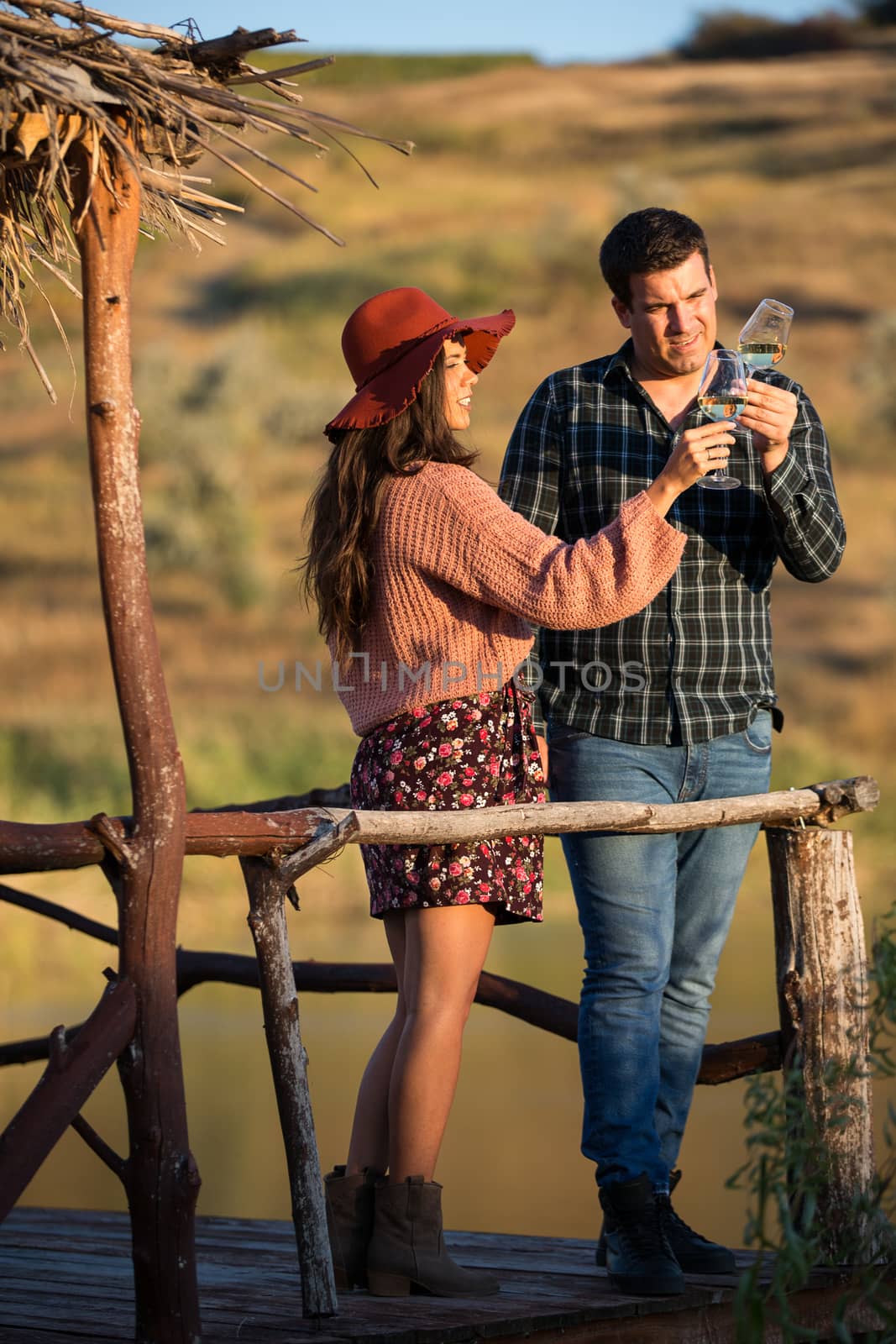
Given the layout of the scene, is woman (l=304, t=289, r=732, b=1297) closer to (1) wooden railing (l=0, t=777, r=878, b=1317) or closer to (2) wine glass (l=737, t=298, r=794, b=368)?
(1) wooden railing (l=0, t=777, r=878, b=1317)

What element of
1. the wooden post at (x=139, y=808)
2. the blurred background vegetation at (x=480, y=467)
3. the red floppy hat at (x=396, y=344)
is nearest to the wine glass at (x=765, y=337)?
the red floppy hat at (x=396, y=344)

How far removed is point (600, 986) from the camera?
305 centimetres

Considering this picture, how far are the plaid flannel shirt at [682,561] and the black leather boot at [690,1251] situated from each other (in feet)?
2.65

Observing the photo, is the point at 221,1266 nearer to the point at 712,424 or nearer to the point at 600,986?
the point at 600,986

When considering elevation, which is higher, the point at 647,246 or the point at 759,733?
the point at 647,246

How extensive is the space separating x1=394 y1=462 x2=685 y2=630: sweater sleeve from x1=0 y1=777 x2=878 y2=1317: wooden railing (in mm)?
340

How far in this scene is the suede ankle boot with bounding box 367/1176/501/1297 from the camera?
284 centimetres

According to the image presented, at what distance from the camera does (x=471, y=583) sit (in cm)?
281

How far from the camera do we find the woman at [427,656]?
Result: 280 centimetres

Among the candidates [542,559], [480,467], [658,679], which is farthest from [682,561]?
[480,467]

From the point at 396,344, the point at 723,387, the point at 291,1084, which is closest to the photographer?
the point at 291,1084

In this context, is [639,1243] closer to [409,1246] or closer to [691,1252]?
[691,1252]

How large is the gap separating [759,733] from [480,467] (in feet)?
54.0

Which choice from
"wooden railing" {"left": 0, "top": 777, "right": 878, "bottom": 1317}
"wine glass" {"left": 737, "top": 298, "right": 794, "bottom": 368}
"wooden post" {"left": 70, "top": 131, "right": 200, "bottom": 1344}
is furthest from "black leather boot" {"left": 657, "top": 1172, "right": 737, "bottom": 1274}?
"wine glass" {"left": 737, "top": 298, "right": 794, "bottom": 368}
